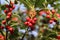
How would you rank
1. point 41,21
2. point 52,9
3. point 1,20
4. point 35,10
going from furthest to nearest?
point 41,21 < point 52,9 < point 1,20 < point 35,10

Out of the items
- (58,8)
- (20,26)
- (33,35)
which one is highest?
(58,8)

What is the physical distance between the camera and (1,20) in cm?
295

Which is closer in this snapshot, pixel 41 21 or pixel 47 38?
pixel 47 38

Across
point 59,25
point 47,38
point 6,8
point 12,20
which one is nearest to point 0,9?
point 6,8

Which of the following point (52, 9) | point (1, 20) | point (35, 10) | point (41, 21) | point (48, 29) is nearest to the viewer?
point (35, 10)

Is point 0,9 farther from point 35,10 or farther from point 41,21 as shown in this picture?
point 41,21

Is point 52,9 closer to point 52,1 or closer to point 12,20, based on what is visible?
point 52,1

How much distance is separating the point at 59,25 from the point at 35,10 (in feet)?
2.97

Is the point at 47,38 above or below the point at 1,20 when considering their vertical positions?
below

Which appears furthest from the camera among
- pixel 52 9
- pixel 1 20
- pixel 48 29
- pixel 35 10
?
pixel 48 29

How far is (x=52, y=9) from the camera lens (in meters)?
3.15

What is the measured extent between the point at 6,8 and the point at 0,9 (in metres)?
0.10

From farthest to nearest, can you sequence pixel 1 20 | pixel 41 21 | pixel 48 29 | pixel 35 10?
pixel 41 21 < pixel 48 29 < pixel 1 20 < pixel 35 10

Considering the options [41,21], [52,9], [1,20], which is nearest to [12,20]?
[1,20]
